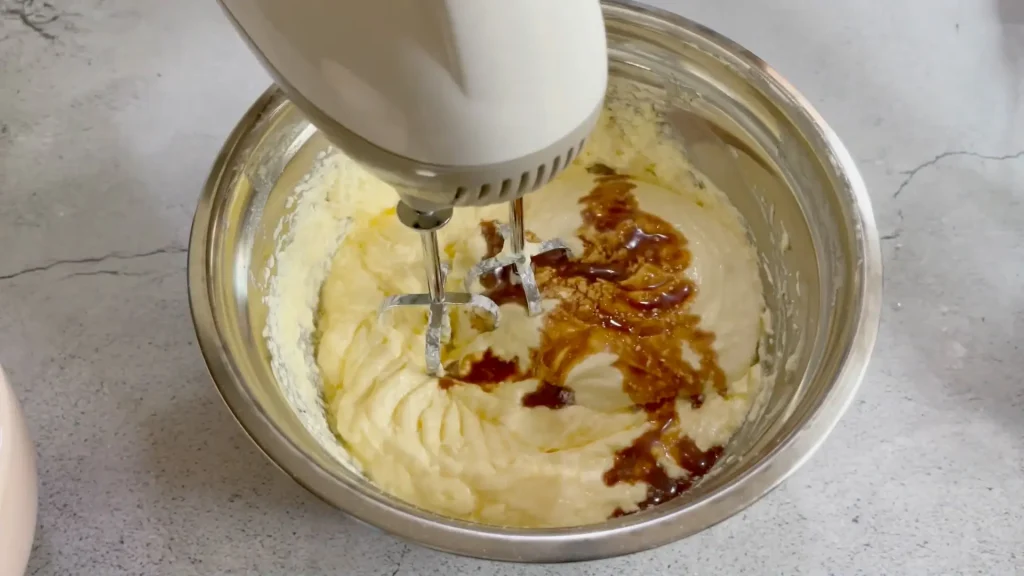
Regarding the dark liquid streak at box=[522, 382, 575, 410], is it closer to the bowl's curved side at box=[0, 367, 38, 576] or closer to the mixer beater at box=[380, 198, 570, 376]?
the mixer beater at box=[380, 198, 570, 376]

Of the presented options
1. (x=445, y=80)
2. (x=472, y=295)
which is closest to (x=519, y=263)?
(x=472, y=295)

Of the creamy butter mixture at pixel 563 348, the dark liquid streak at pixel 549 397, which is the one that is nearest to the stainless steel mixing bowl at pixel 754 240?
the creamy butter mixture at pixel 563 348

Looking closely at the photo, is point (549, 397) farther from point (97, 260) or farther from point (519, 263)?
point (97, 260)

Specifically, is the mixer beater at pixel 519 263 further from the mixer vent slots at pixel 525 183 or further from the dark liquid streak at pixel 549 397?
the mixer vent slots at pixel 525 183

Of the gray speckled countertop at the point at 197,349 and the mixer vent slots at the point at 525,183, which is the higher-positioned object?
the mixer vent slots at the point at 525,183

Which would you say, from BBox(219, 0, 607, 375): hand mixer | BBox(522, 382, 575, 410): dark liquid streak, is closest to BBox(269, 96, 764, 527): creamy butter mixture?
BBox(522, 382, 575, 410): dark liquid streak

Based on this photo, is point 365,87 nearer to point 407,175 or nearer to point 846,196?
point 407,175
